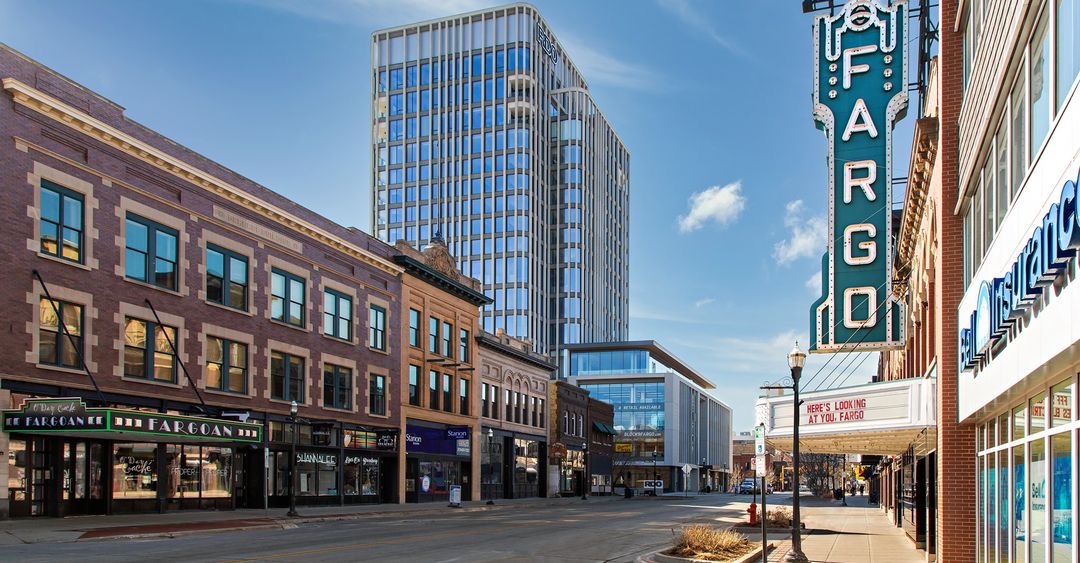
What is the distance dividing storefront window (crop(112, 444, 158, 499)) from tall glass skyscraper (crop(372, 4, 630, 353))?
9048 centimetres

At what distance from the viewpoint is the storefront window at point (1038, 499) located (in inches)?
402

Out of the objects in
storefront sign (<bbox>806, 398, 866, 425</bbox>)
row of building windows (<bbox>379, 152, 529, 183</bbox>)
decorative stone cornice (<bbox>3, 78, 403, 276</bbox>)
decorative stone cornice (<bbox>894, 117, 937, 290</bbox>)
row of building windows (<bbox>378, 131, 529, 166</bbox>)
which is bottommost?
storefront sign (<bbox>806, 398, 866, 425</bbox>)

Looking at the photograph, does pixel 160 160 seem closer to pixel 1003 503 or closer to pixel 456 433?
pixel 456 433

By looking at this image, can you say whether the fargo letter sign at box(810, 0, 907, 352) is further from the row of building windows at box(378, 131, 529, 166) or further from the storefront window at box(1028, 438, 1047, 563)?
the row of building windows at box(378, 131, 529, 166)

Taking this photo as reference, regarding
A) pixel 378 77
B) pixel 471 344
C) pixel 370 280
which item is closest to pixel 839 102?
pixel 370 280

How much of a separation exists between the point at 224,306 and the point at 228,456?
566cm

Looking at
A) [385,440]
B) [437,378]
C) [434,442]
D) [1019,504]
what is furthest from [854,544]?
[437,378]

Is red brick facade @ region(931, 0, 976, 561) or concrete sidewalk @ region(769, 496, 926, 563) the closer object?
red brick facade @ region(931, 0, 976, 561)

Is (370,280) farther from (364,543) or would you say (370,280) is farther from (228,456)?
(364,543)

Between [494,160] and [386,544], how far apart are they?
102555 mm

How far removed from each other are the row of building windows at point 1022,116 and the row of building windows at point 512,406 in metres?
46.6

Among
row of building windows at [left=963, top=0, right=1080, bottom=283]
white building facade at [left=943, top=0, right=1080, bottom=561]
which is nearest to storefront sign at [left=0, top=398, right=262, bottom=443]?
white building facade at [left=943, top=0, right=1080, bottom=561]

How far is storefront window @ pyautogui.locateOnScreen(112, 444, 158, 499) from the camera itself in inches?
1215

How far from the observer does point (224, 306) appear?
36.4 metres
